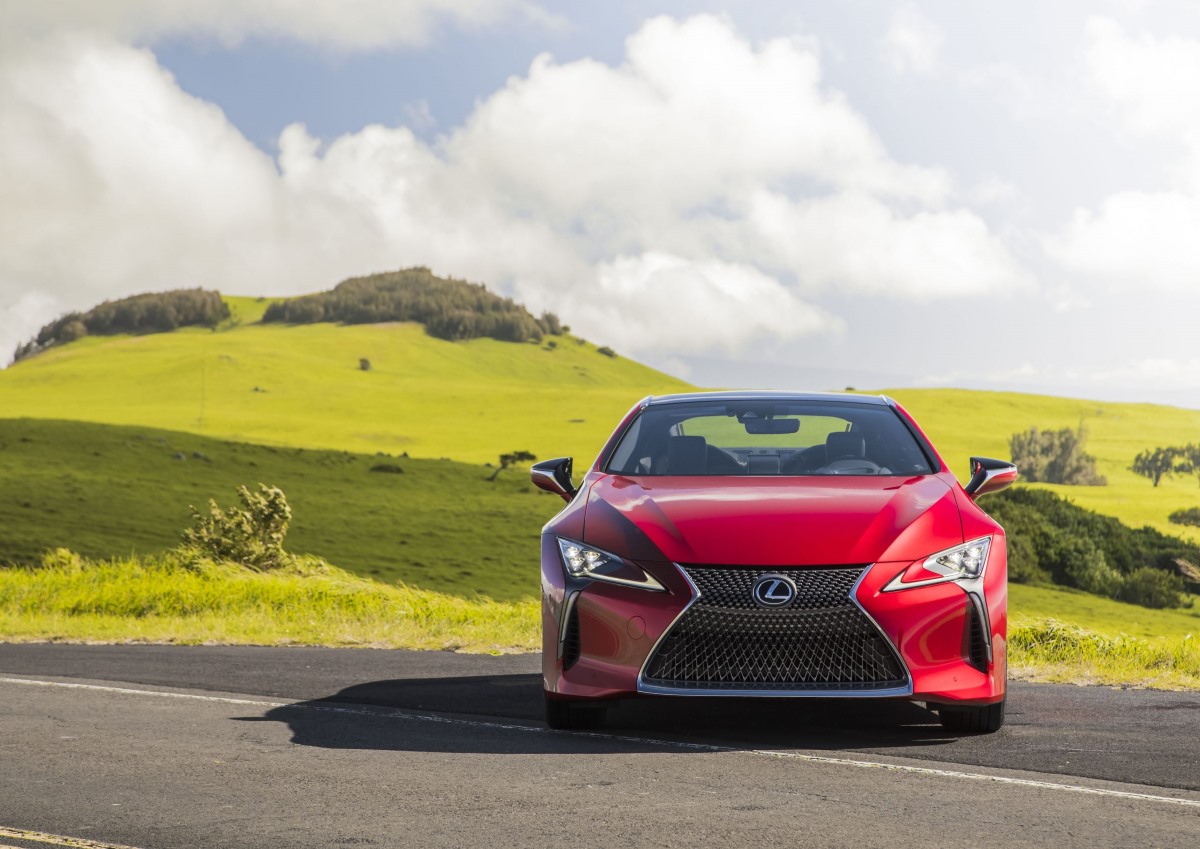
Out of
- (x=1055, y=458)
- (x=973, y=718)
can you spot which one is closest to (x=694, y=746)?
(x=973, y=718)

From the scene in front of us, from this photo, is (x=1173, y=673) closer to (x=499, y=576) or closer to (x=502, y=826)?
(x=502, y=826)

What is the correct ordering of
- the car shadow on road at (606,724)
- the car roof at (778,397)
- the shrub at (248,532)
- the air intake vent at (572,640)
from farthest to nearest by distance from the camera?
the shrub at (248,532) < the car roof at (778,397) < the car shadow on road at (606,724) < the air intake vent at (572,640)

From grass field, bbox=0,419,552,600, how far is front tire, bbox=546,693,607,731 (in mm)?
42651

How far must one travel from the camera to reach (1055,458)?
106875 millimetres

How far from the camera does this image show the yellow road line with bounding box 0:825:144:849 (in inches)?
194

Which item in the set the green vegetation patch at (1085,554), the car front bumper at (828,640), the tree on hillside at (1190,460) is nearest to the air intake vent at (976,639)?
the car front bumper at (828,640)

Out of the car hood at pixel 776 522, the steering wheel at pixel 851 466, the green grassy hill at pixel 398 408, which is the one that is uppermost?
the green grassy hill at pixel 398 408

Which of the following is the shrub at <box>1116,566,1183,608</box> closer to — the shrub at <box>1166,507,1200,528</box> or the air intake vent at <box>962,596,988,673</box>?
the shrub at <box>1166,507,1200,528</box>

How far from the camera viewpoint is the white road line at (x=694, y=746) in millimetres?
5734

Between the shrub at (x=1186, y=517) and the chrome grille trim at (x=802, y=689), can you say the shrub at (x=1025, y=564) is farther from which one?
the chrome grille trim at (x=802, y=689)

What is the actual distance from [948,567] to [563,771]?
1.92 meters

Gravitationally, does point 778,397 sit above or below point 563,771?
above

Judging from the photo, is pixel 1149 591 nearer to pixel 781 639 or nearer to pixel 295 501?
pixel 295 501

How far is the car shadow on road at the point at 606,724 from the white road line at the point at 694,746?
2 cm
